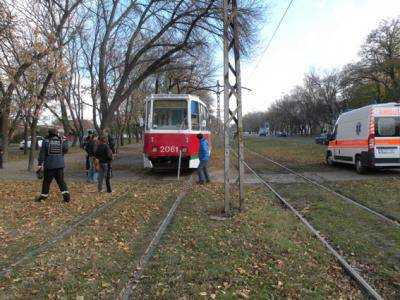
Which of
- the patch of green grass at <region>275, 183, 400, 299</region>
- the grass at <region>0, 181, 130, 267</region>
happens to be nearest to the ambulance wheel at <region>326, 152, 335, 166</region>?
the patch of green grass at <region>275, 183, 400, 299</region>

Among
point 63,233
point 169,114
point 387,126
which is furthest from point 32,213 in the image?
point 387,126

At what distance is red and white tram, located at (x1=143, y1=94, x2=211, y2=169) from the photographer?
20.7 m

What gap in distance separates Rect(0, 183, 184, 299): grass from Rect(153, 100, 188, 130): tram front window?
9.81m

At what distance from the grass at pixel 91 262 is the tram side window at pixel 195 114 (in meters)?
10.2

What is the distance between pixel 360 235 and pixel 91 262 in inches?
179

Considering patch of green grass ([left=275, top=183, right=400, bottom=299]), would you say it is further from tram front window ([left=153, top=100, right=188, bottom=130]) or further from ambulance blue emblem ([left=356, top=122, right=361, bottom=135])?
tram front window ([left=153, top=100, right=188, bottom=130])

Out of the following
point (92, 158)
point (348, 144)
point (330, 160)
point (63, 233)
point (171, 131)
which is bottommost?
point (63, 233)

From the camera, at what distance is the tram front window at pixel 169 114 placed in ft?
69.6

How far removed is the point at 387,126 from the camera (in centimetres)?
1895

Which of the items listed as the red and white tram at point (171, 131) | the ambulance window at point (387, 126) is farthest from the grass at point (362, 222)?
the red and white tram at point (171, 131)

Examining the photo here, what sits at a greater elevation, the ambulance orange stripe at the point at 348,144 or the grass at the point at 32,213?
the ambulance orange stripe at the point at 348,144

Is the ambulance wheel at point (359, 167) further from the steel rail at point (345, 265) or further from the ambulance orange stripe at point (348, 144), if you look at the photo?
the steel rail at point (345, 265)

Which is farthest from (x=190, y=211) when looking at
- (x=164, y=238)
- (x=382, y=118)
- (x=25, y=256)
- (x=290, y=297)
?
(x=382, y=118)

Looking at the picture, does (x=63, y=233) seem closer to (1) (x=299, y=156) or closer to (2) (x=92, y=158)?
(2) (x=92, y=158)
